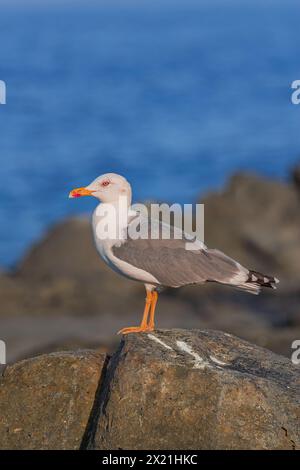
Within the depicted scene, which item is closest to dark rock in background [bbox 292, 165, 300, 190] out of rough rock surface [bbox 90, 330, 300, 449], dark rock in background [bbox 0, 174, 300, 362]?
dark rock in background [bbox 0, 174, 300, 362]

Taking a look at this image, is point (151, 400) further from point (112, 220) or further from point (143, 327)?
point (112, 220)

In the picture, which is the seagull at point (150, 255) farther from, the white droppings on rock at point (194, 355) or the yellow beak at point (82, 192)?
the white droppings on rock at point (194, 355)

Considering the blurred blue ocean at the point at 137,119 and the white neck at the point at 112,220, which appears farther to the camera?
the blurred blue ocean at the point at 137,119

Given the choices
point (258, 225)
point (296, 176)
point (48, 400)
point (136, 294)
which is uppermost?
point (296, 176)

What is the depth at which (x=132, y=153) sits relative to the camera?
158 feet

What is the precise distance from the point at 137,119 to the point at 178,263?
5045 centimetres

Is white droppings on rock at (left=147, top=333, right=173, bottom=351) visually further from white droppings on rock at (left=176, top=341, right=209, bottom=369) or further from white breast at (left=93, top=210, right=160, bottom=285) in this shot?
white breast at (left=93, top=210, right=160, bottom=285)

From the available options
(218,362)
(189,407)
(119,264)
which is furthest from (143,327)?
(189,407)

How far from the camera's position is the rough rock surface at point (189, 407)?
7.68 meters

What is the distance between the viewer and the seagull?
9.01m

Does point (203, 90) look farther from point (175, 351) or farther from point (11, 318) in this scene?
point (175, 351)

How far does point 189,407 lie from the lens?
7.73 metres

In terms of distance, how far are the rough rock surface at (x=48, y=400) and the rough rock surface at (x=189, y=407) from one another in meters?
0.26

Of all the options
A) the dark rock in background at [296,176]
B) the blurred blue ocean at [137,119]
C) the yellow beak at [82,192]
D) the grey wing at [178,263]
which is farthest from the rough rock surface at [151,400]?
the blurred blue ocean at [137,119]
